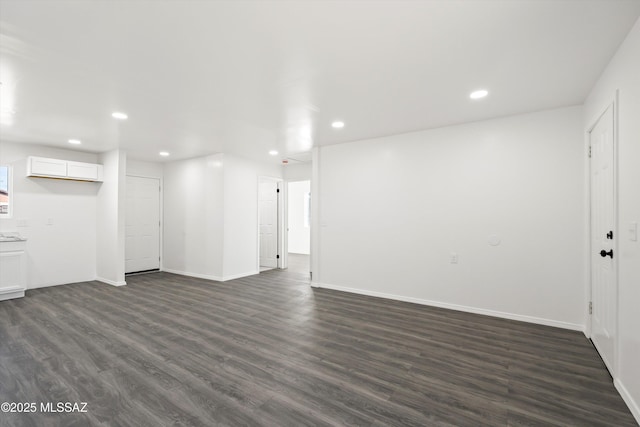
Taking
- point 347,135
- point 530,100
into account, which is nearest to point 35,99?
point 347,135

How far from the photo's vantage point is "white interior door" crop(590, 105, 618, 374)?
95.7 inches

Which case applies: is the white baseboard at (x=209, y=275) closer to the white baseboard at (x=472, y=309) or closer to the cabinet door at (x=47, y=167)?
the white baseboard at (x=472, y=309)

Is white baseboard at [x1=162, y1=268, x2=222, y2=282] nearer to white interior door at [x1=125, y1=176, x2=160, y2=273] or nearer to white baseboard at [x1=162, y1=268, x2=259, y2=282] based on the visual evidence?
white baseboard at [x1=162, y1=268, x2=259, y2=282]

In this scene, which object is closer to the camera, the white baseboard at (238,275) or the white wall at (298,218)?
the white baseboard at (238,275)

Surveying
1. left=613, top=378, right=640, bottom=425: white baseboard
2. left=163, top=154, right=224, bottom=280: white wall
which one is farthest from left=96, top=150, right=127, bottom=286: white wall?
left=613, top=378, right=640, bottom=425: white baseboard

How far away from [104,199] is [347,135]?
16.5 feet

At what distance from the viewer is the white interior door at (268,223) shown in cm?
740

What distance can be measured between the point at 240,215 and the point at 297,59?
14.3ft

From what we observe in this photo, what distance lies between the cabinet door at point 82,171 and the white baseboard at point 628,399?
7.78 m

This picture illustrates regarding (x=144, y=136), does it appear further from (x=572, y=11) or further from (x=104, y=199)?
(x=572, y=11)

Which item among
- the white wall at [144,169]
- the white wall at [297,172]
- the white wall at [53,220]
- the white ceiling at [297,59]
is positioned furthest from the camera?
the white wall at [297,172]

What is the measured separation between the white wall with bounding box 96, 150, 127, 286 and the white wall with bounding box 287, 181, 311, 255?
5519 mm

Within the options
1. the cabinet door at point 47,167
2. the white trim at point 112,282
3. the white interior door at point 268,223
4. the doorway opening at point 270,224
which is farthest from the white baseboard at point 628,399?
the cabinet door at point 47,167

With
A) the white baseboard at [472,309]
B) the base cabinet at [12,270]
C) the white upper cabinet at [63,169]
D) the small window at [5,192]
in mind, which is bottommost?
the white baseboard at [472,309]
